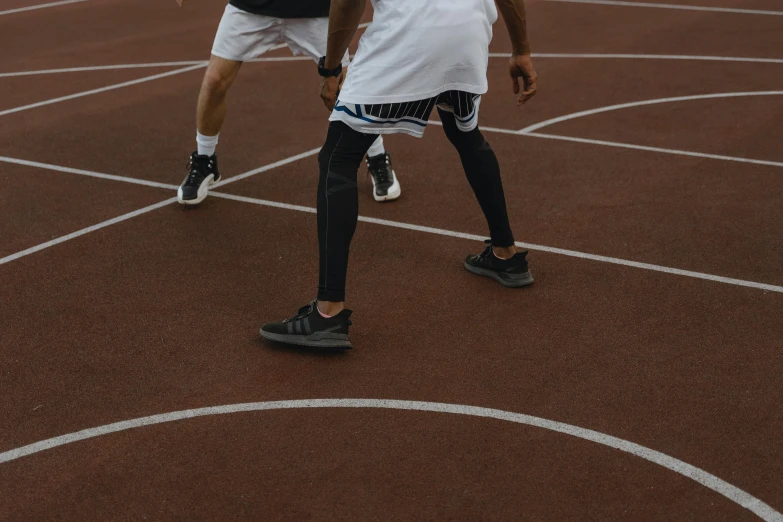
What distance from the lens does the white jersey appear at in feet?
14.6

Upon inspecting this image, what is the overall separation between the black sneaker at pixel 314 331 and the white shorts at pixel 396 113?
0.85 meters

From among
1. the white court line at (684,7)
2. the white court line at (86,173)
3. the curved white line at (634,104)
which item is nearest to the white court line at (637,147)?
the curved white line at (634,104)

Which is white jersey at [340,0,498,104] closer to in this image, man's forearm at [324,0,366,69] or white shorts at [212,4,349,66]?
man's forearm at [324,0,366,69]

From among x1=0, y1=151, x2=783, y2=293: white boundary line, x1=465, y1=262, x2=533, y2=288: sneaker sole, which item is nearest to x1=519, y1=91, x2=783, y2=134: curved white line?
x1=0, y1=151, x2=783, y2=293: white boundary line

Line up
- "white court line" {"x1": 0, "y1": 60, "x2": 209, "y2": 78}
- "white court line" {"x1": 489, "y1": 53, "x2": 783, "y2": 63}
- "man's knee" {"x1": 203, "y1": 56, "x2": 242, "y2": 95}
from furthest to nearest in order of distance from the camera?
1. "white court line" {"x1": 489, "y1": 53, "x2": 783, "y2": 63}
2. "white court line" {"x1": 0, "y1": 60, "x2": 209, "y2": 78}
3. "man's knee" {"x1": 203, "y1": 56, "x2": 242, "y2": 95}

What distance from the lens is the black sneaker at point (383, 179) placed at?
261 inches

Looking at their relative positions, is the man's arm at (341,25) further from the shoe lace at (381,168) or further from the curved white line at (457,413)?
the shoe lace at (381,168)

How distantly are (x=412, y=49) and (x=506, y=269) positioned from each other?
1431mm

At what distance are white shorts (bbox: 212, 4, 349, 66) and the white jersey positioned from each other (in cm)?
177

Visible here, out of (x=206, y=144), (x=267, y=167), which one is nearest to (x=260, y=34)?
(x=206, y=144)

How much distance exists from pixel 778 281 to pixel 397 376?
7.32ft

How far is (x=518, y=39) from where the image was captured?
4988 millimetres

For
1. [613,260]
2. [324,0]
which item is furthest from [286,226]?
[613,260]

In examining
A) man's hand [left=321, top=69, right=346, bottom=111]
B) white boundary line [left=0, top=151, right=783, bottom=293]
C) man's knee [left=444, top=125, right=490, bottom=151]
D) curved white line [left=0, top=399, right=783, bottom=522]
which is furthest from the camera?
white boundary line [left=0, top=151, right=783, bottom=293]
